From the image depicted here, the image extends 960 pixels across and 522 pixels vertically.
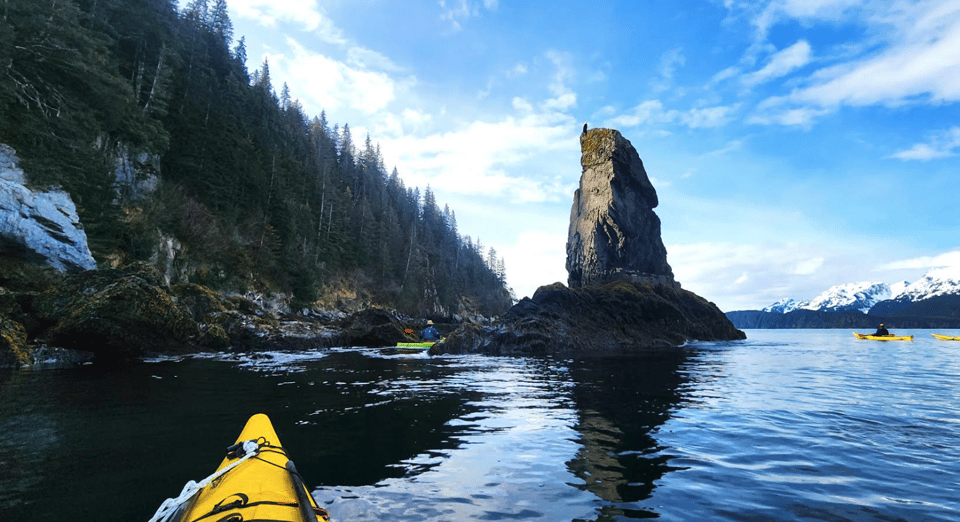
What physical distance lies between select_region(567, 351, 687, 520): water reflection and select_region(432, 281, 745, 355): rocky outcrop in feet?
36.2

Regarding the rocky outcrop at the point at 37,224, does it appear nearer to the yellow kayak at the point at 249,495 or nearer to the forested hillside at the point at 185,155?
the forested hillside at the point at 185,155

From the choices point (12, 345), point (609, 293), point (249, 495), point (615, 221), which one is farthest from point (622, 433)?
point (615, 221)

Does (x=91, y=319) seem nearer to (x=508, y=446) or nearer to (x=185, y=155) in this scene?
(x=508, y=446)

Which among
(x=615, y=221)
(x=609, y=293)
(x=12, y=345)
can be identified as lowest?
(x=12, y=345)

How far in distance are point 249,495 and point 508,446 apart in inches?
169

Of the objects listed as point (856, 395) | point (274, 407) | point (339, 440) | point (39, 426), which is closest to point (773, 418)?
point (856, 395)

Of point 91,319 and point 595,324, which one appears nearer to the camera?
point 91,319

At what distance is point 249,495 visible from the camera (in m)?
2.84

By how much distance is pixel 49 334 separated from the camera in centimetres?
1530

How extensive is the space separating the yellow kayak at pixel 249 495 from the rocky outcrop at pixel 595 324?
21.6 m

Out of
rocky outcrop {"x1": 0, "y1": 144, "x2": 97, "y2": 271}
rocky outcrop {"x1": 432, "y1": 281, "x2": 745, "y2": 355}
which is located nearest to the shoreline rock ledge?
rocky outcrop {"x1": 432, "y1": 281, "x2": 745, "y2": 355}

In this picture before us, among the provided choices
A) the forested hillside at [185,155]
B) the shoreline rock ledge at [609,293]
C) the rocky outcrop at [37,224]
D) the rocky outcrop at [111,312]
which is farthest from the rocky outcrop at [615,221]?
the rocky outcrop at [37,224]

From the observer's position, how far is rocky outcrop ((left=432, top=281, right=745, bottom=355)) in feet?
84.2

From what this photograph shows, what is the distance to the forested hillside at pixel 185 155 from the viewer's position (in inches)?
791
